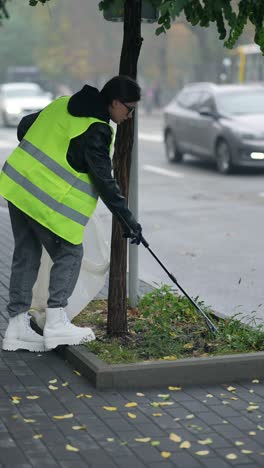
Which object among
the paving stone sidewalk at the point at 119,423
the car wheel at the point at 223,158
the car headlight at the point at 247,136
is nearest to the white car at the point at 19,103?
the car wheel at the point at 223,158

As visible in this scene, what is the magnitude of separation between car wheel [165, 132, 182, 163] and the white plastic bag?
1675cm

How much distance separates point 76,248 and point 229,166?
14.6 m

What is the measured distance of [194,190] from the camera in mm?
18750

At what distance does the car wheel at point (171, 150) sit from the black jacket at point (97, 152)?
1740 centimetres

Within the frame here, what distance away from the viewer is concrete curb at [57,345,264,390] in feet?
20.1

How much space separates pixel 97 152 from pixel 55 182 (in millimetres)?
324

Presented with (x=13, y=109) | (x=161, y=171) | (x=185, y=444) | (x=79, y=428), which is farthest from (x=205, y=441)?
(x=13, y=109)

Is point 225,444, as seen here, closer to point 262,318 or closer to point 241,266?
point 262,318

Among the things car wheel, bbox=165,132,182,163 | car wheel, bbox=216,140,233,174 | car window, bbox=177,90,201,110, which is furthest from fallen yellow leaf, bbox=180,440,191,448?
car wheel, bbox=165,132,182,163

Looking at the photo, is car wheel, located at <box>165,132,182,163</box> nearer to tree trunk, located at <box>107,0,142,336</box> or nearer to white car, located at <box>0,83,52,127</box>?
white car, located at <box>0,83,52,127</box>

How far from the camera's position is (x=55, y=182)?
21.9ft

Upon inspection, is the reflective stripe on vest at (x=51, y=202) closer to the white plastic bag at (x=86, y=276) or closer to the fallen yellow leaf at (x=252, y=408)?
the white plastic bag at (x=86, y=276)

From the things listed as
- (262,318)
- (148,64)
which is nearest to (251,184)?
(262,318)

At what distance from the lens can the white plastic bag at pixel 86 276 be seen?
7.23 meters
